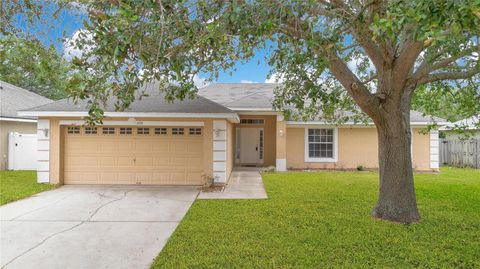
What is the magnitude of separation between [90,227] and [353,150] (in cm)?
1366

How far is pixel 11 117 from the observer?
15219mm

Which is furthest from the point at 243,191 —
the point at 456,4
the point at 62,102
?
the point at 456,4

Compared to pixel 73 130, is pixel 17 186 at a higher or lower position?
lower

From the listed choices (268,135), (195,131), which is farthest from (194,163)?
(268,135)

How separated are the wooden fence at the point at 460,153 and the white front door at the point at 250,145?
456 inches

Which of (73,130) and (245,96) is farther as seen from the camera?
(245,96)

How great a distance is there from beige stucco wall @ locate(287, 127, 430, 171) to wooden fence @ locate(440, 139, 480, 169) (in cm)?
332

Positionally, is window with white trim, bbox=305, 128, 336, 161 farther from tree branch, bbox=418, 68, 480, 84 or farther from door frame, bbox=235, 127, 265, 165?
tree branch, bbox=418, 68, 480, 84

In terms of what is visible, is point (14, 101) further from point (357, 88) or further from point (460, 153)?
point (460, 153)

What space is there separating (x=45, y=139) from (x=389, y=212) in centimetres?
1096

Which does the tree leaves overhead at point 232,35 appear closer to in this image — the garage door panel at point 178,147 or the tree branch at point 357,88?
the tree branch at point 357,88

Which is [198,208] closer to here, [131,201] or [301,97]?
[131,201]

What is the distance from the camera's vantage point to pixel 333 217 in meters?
7.06

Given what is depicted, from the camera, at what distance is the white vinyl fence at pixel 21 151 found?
15453 mm
